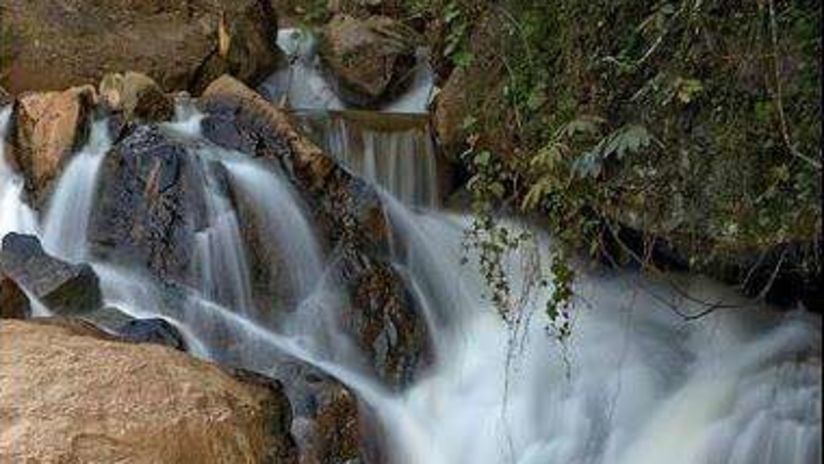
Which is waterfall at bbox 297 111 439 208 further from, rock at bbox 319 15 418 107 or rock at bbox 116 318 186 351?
rock at bbox 116 318 186 351

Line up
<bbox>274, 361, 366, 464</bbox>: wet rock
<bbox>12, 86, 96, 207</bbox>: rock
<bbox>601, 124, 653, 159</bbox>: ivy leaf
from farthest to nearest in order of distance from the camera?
<bbox>12, 86, 96, 207</bbox>: rock
<bbox>274, 361, 366, 464</bbox>: wet rock
<bbox>601, 124, 653, 159</bbox>: ivy leaf

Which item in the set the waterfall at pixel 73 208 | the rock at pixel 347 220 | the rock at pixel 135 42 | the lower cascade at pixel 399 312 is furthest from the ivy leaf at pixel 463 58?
the rock at pixel 135 42

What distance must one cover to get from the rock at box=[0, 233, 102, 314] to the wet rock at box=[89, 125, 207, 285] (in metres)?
0.44

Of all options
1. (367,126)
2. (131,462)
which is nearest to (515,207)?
(367,126)

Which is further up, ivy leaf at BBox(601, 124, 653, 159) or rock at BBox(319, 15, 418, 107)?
ivy leaf at BBox(601, 124, 653, 159)

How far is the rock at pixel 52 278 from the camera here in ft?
16.5

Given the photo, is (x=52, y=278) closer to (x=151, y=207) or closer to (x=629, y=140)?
(x=151, y=207)

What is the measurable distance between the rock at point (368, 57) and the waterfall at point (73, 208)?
2842 millimetres

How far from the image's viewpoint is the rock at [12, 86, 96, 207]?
617 cm

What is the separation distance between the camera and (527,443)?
4.77 metres

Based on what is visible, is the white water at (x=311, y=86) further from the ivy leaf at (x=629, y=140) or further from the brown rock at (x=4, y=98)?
the ivy leaf at (x=629, y=140)

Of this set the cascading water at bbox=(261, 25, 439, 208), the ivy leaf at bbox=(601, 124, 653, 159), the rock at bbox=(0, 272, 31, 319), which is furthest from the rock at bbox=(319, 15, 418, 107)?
the ivy leaf at bbox=(601, 124, 653, 159)

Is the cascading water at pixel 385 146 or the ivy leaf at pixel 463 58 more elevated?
the ivy leaf at pixel 463 58

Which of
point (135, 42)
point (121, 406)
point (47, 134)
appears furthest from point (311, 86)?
point (121, 406)
